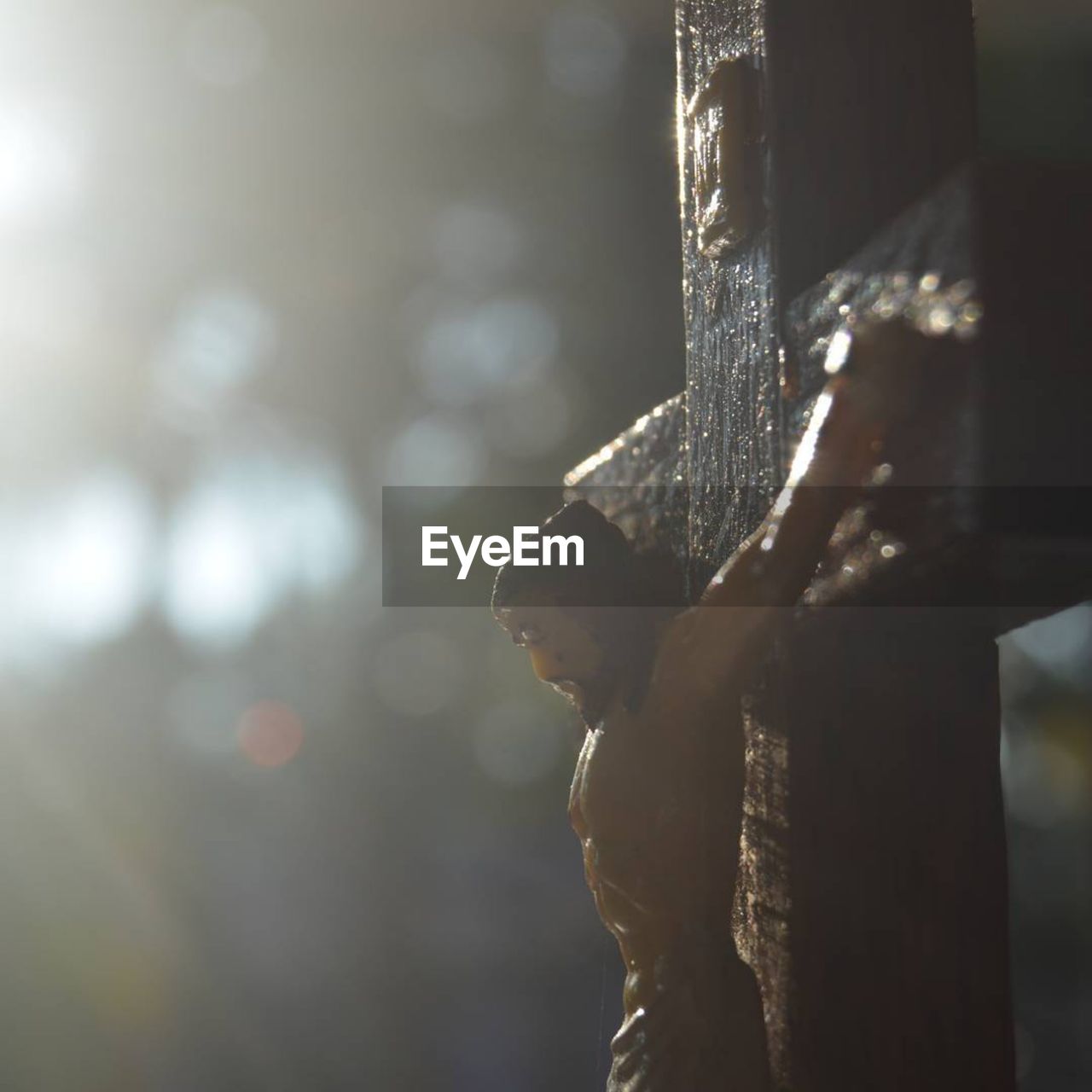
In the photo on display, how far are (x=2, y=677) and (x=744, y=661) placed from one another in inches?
78.3

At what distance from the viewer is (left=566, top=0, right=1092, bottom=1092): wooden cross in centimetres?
48

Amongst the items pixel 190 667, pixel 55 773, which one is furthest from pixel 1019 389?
pixel 55 773

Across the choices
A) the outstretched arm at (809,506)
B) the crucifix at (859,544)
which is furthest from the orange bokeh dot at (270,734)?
the outstretched arm at (809,506)

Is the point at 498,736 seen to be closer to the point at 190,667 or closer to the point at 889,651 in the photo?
the point at 190,667

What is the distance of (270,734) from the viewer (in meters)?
2.22

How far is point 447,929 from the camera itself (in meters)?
2.02

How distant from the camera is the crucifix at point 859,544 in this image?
0.49m

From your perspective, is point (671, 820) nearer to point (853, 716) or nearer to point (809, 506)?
point (853, 716)

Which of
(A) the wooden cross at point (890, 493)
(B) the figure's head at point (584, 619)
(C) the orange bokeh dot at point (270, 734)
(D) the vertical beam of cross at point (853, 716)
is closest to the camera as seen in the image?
(A) the wooden cross at point (890, 493)

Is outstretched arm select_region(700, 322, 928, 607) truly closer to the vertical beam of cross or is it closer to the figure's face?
the vertical beam of cross

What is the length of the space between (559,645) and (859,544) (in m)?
0.24

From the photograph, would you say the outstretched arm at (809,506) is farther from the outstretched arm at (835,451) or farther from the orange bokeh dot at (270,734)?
the orange bokeh dot at (270,734)

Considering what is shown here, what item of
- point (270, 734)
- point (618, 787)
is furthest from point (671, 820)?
point (270, 734)

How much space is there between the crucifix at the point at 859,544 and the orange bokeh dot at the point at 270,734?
1.45 metres
